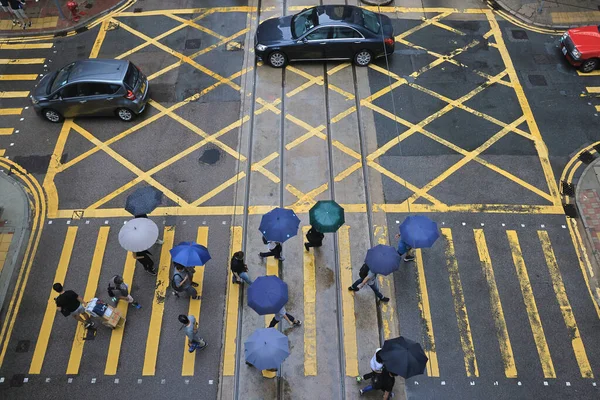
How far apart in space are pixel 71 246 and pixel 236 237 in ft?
14.4

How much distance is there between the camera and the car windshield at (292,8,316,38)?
15.6 m

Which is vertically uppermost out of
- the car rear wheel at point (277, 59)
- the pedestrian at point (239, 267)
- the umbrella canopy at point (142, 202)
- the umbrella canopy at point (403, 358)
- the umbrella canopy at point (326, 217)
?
the car rear wheel at point (277, 59)

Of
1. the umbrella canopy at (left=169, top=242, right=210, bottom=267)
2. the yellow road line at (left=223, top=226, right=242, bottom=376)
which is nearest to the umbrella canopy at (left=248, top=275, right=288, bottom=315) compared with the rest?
the umbrella canopy at (left=169, top=242, right=210, bottom=267)

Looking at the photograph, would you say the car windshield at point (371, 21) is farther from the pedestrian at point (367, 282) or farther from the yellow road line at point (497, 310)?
the pedestrian at point (367, 282)

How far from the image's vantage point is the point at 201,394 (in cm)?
1007

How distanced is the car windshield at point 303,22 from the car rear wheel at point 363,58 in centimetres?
187

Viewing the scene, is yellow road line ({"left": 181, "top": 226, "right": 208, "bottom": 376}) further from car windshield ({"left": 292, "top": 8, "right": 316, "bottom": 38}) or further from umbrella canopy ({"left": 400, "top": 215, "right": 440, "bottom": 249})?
car windshield ({"left": 292, "top": 8, "right": 316, "bottom": 38})

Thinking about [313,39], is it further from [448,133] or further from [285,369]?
[285,369]

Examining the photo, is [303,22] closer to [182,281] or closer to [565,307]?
[182,281]

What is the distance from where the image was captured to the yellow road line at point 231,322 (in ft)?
34.1

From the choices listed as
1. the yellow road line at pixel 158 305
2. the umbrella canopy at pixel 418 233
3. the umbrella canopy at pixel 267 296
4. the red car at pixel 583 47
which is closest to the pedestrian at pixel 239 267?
the umbrella canopy at pixel 267 296

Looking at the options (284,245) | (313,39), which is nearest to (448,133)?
(313,39)

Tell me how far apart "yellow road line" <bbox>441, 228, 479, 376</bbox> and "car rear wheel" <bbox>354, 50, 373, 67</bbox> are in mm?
6959

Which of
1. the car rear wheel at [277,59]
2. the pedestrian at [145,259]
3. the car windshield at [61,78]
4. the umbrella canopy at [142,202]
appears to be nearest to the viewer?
the pedestrian at [145,259]
